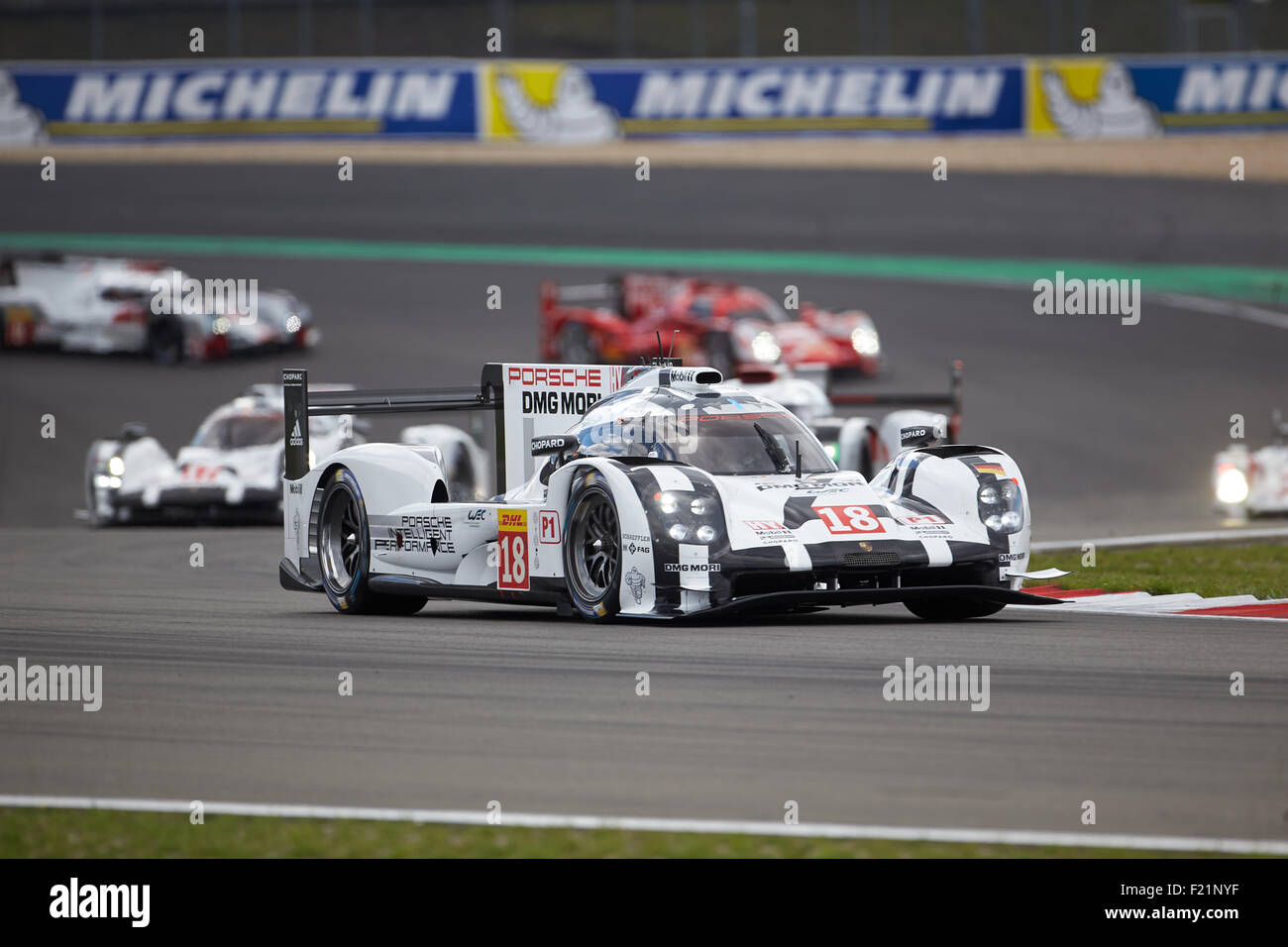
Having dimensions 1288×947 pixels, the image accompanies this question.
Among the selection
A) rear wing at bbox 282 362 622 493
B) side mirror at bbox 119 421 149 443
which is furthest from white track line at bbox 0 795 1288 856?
side mirror at bbox 119 421 149 443

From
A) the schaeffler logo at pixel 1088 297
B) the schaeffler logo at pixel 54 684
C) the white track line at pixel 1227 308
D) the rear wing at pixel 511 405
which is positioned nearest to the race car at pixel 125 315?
the schaeffler logo at pixel 1088 297

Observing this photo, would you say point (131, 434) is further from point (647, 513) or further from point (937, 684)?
point (937, 684)

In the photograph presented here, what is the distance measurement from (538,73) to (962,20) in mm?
8469

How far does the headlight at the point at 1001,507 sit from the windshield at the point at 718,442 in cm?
90

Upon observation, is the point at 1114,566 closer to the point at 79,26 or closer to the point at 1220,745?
the point at 1220,745

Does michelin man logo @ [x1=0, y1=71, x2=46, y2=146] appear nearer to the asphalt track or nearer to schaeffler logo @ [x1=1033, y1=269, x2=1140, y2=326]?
the asphalt track

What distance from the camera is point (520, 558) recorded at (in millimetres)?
10688

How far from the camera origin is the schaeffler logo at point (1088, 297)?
105ft

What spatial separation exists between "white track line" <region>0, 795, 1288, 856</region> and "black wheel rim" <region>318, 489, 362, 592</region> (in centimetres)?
611

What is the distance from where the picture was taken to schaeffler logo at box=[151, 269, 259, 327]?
2903 centimetres

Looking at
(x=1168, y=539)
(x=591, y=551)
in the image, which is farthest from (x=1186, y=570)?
(x=591, y=551)

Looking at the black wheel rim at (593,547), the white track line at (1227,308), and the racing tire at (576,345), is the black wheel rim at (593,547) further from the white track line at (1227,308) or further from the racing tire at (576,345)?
the white track line at (1227,308)
